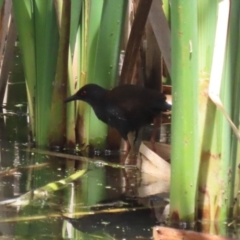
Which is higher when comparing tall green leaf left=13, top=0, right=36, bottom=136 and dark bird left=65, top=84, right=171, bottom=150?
tall green leaf left=13, top=0, right=36, bottom=136

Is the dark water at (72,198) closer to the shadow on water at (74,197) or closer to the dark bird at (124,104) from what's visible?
the shadow on water at (74,197)

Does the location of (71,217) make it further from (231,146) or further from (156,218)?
(231,146)

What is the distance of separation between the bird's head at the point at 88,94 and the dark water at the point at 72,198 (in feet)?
1.24

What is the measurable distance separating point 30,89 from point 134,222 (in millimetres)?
1805

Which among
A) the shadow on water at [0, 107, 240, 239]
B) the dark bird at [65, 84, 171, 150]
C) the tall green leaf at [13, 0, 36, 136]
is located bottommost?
the shadow on water at [0, 107, 240, 239]

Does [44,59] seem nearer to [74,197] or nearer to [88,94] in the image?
[88,94]

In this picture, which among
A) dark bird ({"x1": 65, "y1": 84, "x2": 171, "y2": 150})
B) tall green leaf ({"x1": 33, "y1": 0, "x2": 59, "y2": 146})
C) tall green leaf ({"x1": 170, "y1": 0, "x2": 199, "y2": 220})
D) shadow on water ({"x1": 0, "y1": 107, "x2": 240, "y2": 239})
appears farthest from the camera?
dark bird ({"x1": 65, "y1": 84, "x2": 171, "y2": 150})

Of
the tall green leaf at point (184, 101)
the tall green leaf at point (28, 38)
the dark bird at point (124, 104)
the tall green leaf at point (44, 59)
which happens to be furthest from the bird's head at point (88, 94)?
the tall green leaf at point (184, 101)

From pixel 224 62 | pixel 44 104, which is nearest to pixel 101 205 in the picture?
pixel 224 62

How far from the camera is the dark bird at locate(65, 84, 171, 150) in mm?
4594

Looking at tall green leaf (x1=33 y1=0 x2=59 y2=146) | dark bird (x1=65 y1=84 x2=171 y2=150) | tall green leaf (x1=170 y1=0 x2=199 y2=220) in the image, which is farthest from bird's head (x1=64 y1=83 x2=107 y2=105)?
tall green leaf (x1=170 y1=0 x2=199 y2=220)

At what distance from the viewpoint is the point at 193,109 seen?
2881mm

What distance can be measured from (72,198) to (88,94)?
3.66ft

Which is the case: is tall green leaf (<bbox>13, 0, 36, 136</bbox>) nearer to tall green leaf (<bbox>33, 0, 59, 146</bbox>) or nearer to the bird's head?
tall green leaf (<bbox>33, 0, 59, 146</bbox>)
